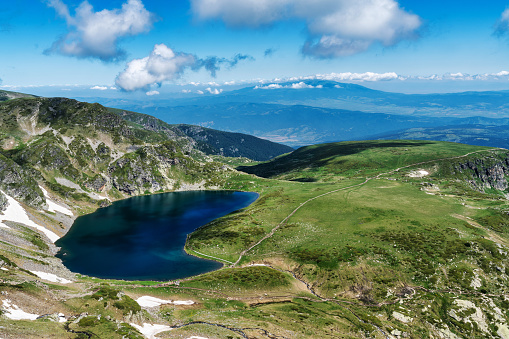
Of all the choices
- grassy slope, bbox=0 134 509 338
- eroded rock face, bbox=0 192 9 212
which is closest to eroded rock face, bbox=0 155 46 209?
eroded rock face, bbox=0 192 9 212

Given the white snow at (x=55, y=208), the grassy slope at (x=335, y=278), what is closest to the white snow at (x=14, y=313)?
the grassy slope at (x=335, y=278)

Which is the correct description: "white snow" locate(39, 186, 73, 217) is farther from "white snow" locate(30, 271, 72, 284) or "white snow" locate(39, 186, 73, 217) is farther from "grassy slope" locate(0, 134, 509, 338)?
"white snow" locate(30, 271, 72, 284)

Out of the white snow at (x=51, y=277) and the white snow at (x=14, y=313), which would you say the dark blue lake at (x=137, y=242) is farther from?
the white snow at (x=14, y=313)

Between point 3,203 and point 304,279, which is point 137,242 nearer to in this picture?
point 3,203

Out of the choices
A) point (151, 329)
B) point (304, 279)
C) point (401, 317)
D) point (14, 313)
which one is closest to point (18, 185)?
point (14, 313)

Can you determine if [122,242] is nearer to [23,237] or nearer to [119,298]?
[23,237]

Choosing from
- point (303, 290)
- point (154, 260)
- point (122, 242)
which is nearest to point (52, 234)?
point (122, 242)
